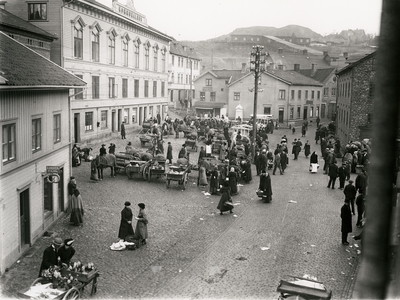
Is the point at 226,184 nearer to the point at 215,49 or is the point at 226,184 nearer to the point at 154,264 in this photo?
the point at 154,264

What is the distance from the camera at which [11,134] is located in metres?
13.2

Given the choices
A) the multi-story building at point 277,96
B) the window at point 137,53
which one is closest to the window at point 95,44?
the window at point 137,53

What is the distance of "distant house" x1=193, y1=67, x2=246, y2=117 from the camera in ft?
238

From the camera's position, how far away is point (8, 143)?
1297 cm

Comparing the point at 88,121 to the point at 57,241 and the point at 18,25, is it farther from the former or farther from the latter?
the point at 57,241

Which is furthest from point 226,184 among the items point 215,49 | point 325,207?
point 215,49

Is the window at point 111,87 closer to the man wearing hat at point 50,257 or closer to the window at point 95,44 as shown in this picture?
the window at point 95,44

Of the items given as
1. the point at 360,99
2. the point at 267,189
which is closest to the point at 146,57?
the point at 360,99

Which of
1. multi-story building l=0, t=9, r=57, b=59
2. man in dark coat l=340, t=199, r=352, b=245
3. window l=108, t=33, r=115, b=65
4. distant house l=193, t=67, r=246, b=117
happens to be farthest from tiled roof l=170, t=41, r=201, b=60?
man in dark coat l=340, t=199, r=352, b=245

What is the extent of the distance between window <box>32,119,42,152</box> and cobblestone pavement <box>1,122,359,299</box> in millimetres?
3183

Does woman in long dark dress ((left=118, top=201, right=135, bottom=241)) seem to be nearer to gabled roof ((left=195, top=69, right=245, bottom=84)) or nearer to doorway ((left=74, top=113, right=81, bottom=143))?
doorway ((left=74, top=113, right=81, bottom=143))

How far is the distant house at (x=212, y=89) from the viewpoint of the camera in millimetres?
72562

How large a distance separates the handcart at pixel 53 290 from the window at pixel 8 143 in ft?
13.4

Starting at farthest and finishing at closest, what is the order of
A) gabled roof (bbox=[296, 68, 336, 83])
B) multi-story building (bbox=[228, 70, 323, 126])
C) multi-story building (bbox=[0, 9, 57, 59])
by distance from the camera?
gabled roof (bbox=[296, 68, 336, 83]) < multi-story building (bbox=[228, 70, 323, 126]) < multi-story building (bbox=[0, 9, 57, 59])
